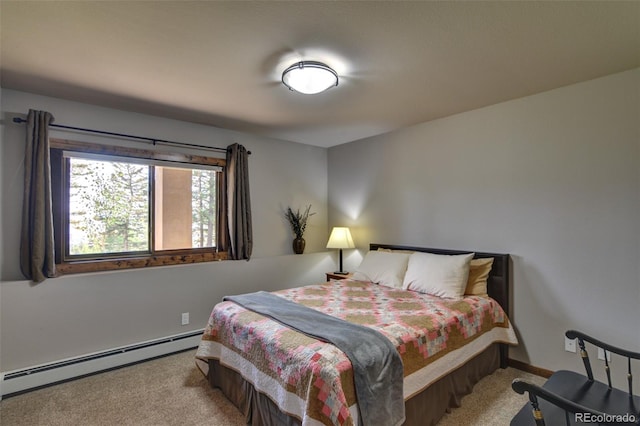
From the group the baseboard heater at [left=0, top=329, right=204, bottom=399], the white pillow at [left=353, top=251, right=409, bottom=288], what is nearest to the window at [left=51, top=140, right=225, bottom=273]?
the baseboard heater at [left=0, top=329, right=204, bottom=399]

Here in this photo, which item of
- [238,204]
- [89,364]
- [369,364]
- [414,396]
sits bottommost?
[89,364]

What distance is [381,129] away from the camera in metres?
3.86

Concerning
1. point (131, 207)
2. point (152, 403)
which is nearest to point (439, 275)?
point (152, 403)

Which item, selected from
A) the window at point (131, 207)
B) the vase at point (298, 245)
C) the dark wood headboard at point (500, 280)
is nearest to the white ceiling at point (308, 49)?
the window at point (131, 207)

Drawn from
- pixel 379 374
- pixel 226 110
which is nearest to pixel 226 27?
pixel 226 110

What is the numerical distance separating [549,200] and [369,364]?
86.3 inches

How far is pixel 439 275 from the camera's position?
2.89 metres

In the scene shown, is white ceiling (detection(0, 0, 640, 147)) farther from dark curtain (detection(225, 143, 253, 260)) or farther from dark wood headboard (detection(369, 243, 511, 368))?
dark wood headboard (detection(369, 243, 511, 368))

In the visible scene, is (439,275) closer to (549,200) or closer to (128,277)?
(549,200)

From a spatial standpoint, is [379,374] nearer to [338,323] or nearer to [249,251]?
[338,323]

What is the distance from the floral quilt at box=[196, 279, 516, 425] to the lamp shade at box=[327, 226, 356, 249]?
3.56ft

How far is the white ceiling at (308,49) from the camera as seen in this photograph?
1.65 m

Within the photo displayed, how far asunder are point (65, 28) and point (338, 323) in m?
2.39

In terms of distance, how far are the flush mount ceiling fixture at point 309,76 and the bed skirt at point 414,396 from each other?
2085 mm
